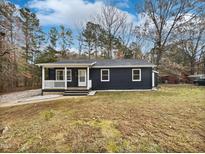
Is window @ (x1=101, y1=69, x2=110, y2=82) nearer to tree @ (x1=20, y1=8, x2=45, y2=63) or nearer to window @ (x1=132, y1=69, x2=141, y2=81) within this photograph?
window @ (x1=132, y1=69, x2=141, y2=81)

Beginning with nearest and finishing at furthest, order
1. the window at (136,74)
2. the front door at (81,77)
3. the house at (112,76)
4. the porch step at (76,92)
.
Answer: the porch step at (76,92) < the house at (112,76) < the window at (136,74) < the front door at (81,77)

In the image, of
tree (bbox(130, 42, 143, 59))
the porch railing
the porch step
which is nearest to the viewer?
the porch step

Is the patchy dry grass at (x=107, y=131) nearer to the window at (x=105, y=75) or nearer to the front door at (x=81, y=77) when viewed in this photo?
the window at (x=105, y=75)

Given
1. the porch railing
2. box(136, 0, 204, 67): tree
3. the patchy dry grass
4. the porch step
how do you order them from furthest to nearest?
box(136, 0, 204, 67): tree → the porch railing → the porch step → the patchy dry grass

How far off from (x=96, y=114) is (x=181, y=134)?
3496 mm

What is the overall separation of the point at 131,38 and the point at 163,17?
8293 mm

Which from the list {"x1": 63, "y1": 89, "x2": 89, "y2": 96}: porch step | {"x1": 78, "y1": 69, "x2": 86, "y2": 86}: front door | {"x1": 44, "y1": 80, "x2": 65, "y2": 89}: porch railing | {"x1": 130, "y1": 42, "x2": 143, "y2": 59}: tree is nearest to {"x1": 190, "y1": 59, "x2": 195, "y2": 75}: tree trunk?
{"x1": 130, "y1": 42, "x2": 143, "y2": 59}: tree

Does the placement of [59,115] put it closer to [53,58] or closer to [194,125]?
[194,125]

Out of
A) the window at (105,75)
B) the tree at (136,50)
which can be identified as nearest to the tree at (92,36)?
the tree at (136,50)

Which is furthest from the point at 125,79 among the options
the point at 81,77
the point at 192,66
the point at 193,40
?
the point at 192,66

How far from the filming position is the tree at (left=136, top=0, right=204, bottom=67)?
89.2 feet

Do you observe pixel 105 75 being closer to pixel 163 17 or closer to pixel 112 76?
pixel 112 76

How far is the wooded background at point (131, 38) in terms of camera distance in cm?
2762

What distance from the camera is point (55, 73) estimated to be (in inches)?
764
